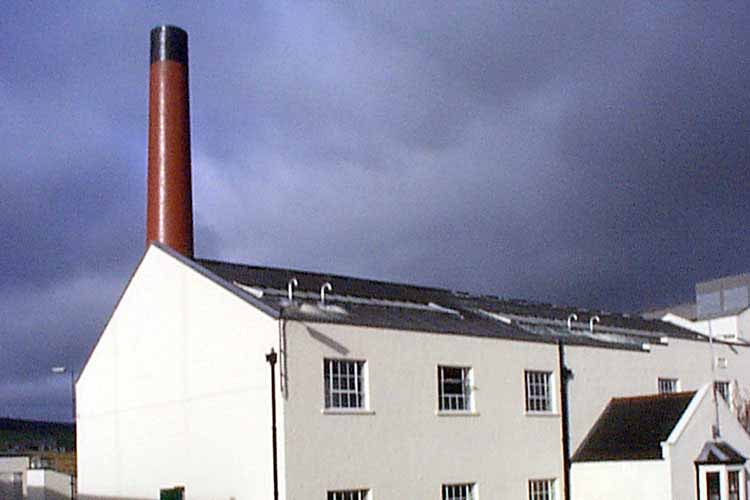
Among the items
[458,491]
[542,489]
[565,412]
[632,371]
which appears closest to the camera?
[458,491]

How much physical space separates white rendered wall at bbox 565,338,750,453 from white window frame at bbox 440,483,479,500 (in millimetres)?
4995

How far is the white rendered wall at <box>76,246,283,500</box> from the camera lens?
2592cm

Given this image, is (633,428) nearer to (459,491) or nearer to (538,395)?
(538,395)

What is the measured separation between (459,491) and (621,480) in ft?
17.2

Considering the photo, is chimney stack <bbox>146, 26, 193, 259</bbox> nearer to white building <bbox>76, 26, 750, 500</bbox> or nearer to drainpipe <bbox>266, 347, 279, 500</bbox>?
white building <bbox>76, 26, 750, 500</bbox>

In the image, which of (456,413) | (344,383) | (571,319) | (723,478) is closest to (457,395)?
(456,413)

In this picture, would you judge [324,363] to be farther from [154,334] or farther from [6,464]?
[6,464]

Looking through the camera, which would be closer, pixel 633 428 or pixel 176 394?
pixel 176 394

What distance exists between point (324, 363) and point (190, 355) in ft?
14.1

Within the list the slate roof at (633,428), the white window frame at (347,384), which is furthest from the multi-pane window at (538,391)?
the white window frame at (347,384)

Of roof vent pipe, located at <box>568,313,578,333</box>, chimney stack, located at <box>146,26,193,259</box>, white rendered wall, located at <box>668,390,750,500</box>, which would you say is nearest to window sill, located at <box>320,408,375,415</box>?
white rendered wall, located at <box>668,390,750,500</box>

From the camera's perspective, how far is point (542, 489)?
104ft

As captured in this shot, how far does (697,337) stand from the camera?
40.8m

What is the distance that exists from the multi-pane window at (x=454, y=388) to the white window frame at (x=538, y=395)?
2.60 meters
